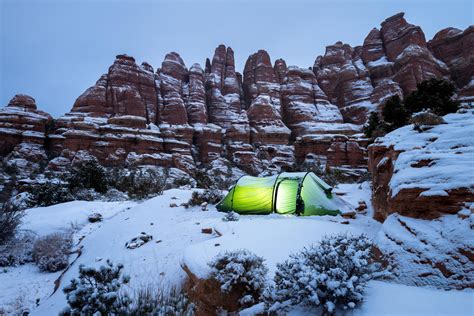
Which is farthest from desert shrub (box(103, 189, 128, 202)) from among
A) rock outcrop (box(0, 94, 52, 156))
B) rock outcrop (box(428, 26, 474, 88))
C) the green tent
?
rock outcrop (box(428, 26, 474, 88))

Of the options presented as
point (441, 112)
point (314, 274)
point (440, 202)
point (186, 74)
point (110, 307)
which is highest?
point (186, 74)

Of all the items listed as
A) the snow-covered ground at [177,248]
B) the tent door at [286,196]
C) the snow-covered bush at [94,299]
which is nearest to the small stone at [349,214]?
the snow-covered ground at [177,248]

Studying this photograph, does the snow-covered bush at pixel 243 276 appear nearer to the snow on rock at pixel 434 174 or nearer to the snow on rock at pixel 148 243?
the snow on rock at pixel 148 243

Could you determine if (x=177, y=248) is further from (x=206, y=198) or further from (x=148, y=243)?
(x=206, y=198)

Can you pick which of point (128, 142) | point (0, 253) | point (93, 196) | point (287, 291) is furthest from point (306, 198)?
point (128, 142)

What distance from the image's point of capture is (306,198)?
847 centimetres

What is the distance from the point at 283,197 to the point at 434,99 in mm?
16470

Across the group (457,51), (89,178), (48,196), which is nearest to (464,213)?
(48,196)

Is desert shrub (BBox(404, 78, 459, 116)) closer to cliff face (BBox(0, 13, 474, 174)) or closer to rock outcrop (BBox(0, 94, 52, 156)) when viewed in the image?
cliff face (BBox(0, 13, 474, 174))

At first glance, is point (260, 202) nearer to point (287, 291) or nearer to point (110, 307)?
point (287, 291)

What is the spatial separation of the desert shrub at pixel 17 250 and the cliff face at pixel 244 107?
31634mm

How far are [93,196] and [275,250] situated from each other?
15.5m

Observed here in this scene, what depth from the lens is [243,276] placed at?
365 centimetres

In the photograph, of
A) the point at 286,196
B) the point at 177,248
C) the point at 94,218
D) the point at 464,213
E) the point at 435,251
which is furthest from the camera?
the point at 94,218
